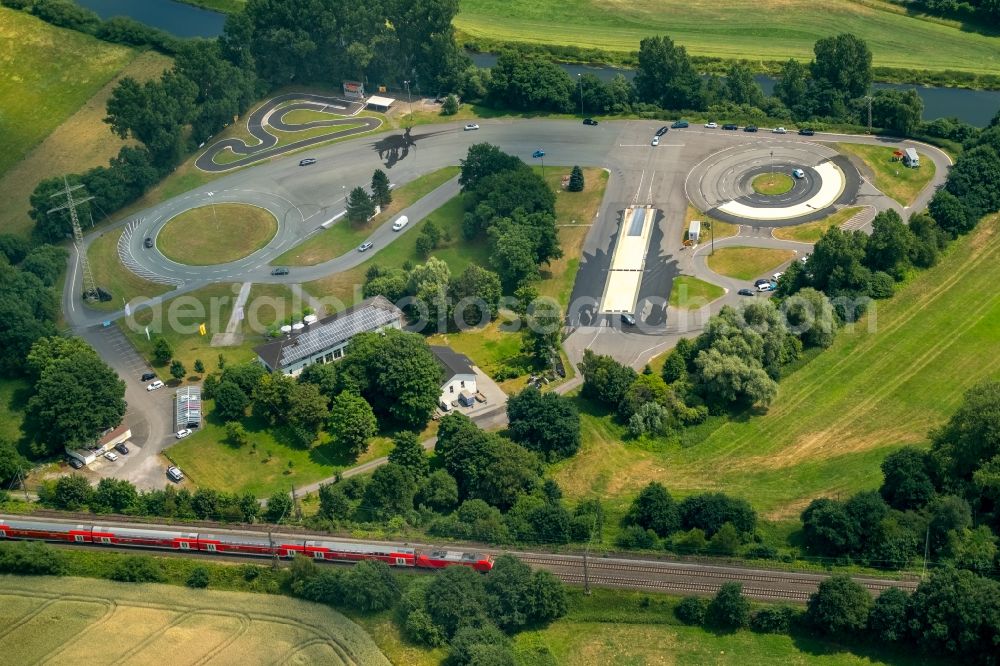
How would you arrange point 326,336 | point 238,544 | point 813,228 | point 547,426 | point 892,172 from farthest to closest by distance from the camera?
point 892,172 → point 813,228 → point 326,336 → point 547,426 → point 238,544

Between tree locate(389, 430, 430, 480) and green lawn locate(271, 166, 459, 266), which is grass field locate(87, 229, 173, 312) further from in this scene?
tree locate(389, 430, 430, 480)

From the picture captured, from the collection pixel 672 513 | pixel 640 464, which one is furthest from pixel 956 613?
pixel 640 464

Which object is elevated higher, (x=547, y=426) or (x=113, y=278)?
(x=547, y=426)

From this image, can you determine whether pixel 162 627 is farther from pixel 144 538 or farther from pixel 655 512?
pixel 655 512

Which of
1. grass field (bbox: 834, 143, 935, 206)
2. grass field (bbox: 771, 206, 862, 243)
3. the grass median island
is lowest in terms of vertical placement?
grass field (bbox: 771, 206, 862, 243)

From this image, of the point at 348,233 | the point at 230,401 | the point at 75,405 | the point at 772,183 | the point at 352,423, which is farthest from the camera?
the point at 772,183

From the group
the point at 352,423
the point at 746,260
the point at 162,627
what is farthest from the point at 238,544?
the point at 746,260

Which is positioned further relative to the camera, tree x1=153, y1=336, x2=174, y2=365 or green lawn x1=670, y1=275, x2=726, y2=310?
green lawn x1=670, y1=275, x2=726, y2=310

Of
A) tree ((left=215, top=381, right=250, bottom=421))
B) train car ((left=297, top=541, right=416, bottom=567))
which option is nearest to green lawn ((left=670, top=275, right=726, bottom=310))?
tree ((left=215, top=381, right=250, bottom=421))
